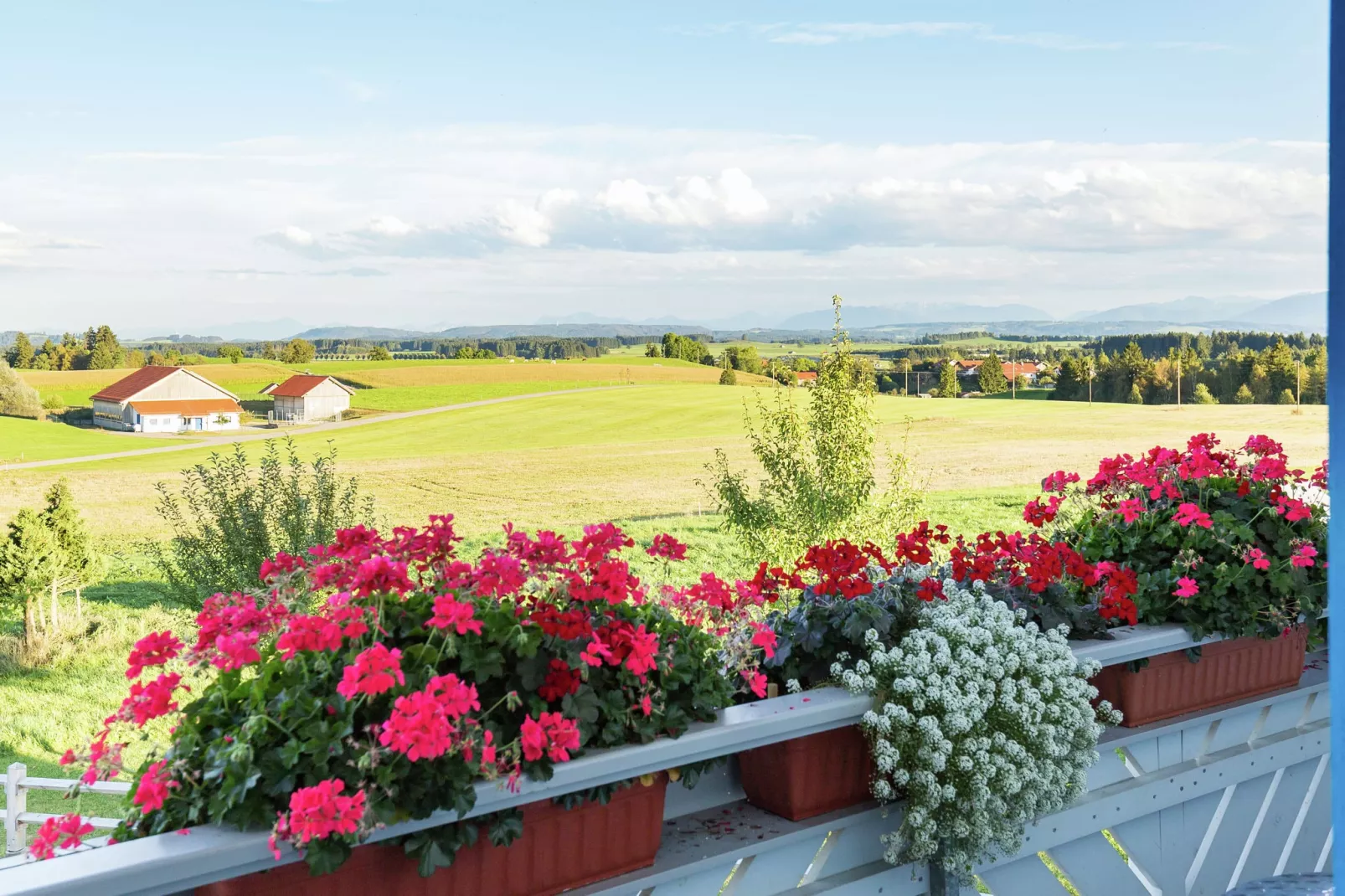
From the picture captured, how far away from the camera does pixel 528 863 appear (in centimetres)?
104

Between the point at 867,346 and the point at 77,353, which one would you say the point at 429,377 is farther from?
the point at 867,346

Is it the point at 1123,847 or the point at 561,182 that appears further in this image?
the point at 561,182

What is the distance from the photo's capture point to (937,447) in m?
12.4

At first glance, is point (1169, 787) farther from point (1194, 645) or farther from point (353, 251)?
point (353, 251)

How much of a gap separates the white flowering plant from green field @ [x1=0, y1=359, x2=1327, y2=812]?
7.77m

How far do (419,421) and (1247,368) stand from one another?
29.7 feet

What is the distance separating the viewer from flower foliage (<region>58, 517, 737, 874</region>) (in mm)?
871

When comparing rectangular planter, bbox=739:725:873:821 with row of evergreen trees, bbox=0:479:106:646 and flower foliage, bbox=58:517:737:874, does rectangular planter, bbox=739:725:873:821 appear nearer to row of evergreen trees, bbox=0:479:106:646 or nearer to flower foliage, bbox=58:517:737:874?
flower foliage, bbox=58:517:737:874

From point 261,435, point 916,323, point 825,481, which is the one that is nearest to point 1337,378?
point 825,481

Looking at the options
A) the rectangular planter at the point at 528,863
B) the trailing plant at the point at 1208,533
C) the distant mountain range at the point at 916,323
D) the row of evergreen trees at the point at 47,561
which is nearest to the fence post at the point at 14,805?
the rectangular planter at the point at 528,863

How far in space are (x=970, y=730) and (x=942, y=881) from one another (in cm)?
24

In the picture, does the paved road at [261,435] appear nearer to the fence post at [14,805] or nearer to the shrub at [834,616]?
the fence post at [14,805]

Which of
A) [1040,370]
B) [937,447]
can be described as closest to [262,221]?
[937,447]

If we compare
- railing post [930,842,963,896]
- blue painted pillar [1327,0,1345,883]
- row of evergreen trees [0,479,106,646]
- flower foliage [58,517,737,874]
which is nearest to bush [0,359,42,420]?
row of evergreen trees [0,479,106,646]
